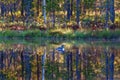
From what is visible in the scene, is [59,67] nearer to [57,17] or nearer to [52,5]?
[52,5]

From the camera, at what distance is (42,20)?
1553 inches

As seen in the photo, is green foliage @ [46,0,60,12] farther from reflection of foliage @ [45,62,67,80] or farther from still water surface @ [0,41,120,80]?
reflection of foliage @ [45,62,67,80]

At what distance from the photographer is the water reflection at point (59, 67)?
14.5 m

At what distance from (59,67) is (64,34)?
16.2 m

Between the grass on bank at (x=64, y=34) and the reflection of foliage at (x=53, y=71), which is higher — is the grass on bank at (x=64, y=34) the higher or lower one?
the lower one

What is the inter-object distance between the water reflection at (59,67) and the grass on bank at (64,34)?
33.9 feet

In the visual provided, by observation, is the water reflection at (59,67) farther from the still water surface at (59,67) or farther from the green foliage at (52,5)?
the green foliage at (52,5)

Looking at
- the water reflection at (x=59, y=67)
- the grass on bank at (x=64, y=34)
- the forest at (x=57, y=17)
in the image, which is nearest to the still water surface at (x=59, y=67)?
the water reflection at (x=59, y=67)

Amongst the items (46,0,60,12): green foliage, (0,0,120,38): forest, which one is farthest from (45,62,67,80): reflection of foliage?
(46,0,60,12): green foliage

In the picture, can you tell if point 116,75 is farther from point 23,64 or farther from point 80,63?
point 23,64

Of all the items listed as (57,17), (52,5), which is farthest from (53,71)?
(57,17)

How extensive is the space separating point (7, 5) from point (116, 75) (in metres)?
29.4

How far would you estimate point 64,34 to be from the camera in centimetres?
3291

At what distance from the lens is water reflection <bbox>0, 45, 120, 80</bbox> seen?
14.5m
